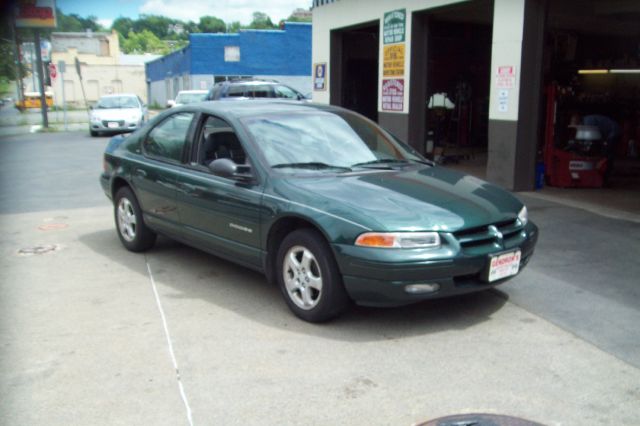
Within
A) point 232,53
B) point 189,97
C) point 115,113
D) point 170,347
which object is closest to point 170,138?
point 170,347

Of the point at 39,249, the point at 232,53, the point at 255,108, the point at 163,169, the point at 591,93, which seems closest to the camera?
the point at 255,108

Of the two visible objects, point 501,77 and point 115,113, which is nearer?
point 501,77

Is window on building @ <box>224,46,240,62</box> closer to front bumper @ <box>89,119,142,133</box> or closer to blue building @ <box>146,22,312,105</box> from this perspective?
blue building @ <box>146,22,312,105</box>

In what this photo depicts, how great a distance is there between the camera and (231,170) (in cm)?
488

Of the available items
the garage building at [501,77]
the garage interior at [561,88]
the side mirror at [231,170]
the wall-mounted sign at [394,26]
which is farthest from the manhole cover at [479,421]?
the wall-mounted sign at [394,26]

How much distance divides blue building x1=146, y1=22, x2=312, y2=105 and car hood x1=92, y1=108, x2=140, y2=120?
13.1 m

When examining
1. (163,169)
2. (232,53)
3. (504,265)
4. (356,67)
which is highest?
(232,53)

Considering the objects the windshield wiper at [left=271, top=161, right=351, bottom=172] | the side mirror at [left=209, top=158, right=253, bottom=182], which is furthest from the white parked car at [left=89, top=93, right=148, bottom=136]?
the windshield wiper at [left=271, top=161, right=351, bottom=172]

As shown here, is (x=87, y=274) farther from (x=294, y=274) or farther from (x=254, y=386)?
(x=254, y=386)

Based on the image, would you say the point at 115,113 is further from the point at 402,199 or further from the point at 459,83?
the point at 402,199

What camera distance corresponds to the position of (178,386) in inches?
140

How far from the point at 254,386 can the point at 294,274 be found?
1160 millimetres

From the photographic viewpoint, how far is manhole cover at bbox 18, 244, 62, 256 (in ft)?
21.7

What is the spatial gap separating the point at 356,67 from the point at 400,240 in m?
15.3
